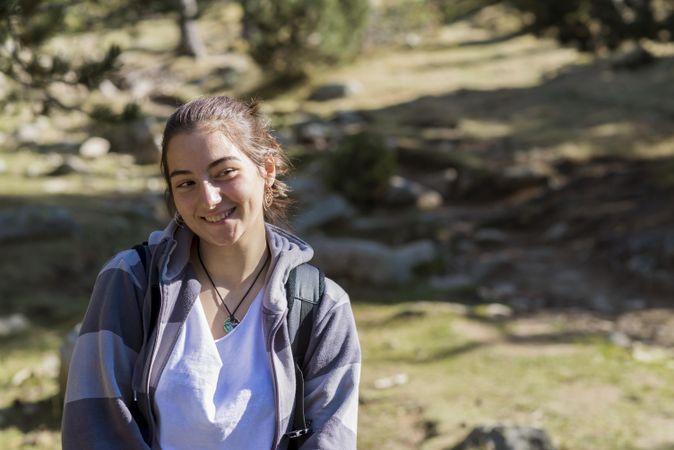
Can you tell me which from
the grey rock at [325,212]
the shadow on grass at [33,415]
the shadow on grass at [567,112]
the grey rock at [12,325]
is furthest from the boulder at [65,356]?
the shadow on grass at [567,112]

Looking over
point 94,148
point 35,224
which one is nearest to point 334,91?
point 94,148

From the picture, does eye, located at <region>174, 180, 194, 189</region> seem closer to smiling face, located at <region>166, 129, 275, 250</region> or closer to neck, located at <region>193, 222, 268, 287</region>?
smiling face, located at <region>166, 129, 275, 250</region>

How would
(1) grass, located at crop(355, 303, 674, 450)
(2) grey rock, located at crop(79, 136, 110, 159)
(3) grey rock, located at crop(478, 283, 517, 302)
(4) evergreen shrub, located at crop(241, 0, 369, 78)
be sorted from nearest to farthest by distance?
(1) grass, located at crop(355, 303, 674, 450)
(3) grey rock, located at crop(478, 283, 517, 302)
(2) grey rock, located at crop(79, 136, 110, 159)
(4) evergreen shrub, located at crop(241, 0, 369, 78)

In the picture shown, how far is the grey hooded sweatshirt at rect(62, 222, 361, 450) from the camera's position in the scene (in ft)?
6.45

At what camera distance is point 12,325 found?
714cm

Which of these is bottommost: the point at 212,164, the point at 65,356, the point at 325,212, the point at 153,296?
the point at 325,212

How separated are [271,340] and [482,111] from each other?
46.0 ft

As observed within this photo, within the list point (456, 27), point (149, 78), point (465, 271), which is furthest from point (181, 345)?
point (456, 27)

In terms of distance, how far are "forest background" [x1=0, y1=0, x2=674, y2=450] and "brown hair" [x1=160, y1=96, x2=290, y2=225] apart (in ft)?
7.87

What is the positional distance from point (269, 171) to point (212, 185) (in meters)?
0.20

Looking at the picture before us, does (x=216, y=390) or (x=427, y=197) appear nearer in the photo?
(x=216, y=390)

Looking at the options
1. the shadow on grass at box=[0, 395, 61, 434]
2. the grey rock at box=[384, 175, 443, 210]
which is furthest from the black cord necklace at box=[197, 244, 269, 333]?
the grey rock at box=[384, 175, 443, 210]

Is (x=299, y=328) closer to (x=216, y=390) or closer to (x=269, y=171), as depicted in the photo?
(x=216, y=390)

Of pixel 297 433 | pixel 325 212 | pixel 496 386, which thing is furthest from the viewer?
pixel 325 212
